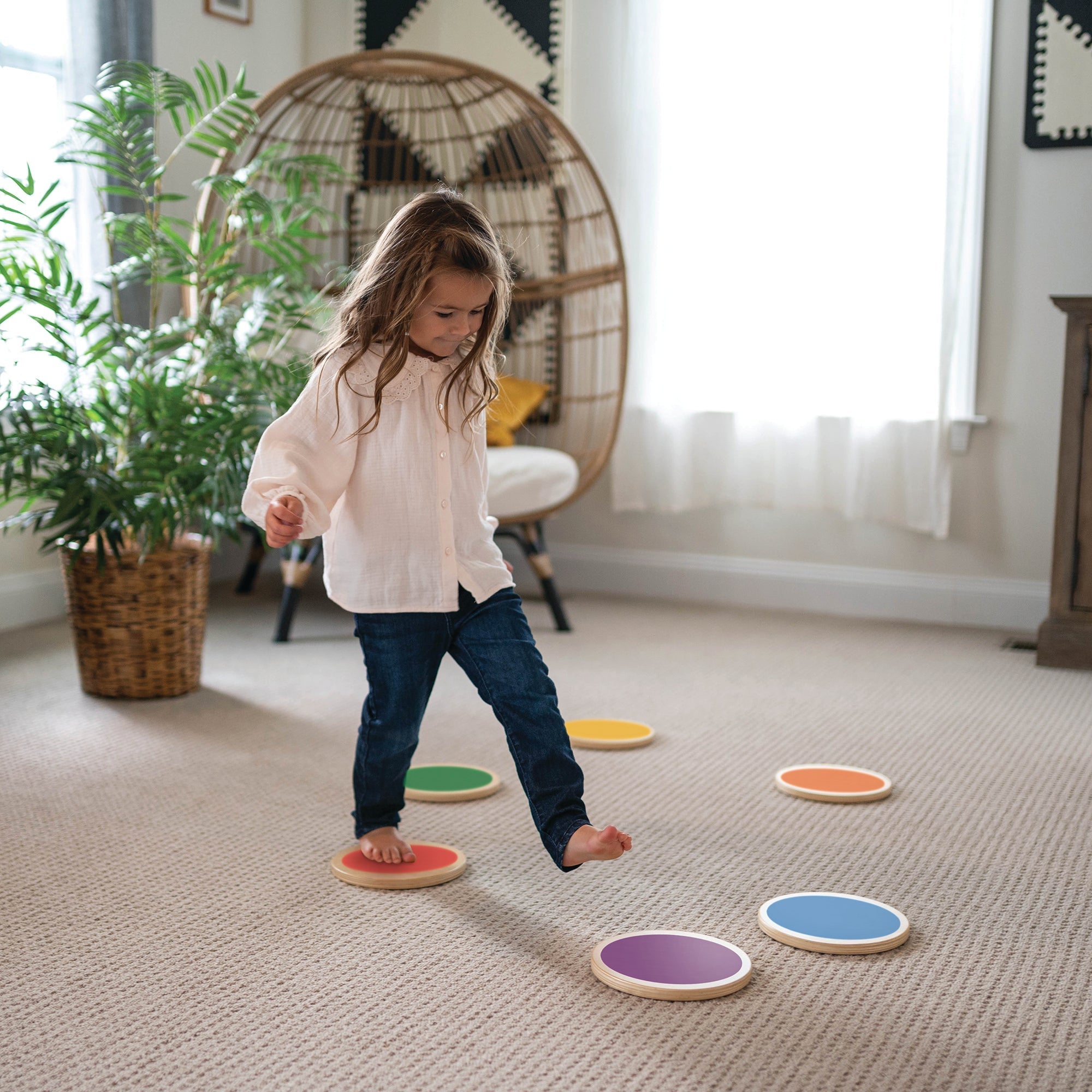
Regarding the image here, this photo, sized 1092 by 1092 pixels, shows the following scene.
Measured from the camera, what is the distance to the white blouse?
139 cm

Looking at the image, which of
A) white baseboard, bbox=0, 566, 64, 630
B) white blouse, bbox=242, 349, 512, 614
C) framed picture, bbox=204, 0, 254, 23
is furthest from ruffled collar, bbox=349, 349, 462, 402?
framed picture, bbox=204, 0, 254, 23

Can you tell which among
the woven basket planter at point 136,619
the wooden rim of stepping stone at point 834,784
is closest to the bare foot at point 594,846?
the wooden rim of stepping stone at point 834,784

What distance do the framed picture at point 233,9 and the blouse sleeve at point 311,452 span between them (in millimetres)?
2407

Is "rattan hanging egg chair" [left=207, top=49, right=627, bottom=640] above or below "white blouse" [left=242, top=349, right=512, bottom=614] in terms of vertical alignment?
above

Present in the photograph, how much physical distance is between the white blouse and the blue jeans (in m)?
0.03

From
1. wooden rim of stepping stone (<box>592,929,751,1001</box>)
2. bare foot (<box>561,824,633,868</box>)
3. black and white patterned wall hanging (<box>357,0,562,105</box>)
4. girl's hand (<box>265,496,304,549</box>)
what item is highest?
black and white patterned wall hanging (<box>357,0,562,105</box>)

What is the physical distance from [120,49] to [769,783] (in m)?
2.36

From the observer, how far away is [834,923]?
134 centimetres

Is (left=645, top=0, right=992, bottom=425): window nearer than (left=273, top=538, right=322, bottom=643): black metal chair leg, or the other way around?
(left=273, top=538, right=322, bottom=643): black metal chair leg

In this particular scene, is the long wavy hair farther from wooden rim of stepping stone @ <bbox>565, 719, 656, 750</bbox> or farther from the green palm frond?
wooden rim of stepping stone @ <bbox>565, 719, 656, 750</bbox>

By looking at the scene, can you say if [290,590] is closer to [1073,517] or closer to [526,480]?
Answer: [526,480]

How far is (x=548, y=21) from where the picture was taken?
343 centimetres

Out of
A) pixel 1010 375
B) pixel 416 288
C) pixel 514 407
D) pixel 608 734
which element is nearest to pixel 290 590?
pixel 514 407

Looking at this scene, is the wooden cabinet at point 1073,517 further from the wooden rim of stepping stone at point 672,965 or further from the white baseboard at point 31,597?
the white baseboard at point 31,597
